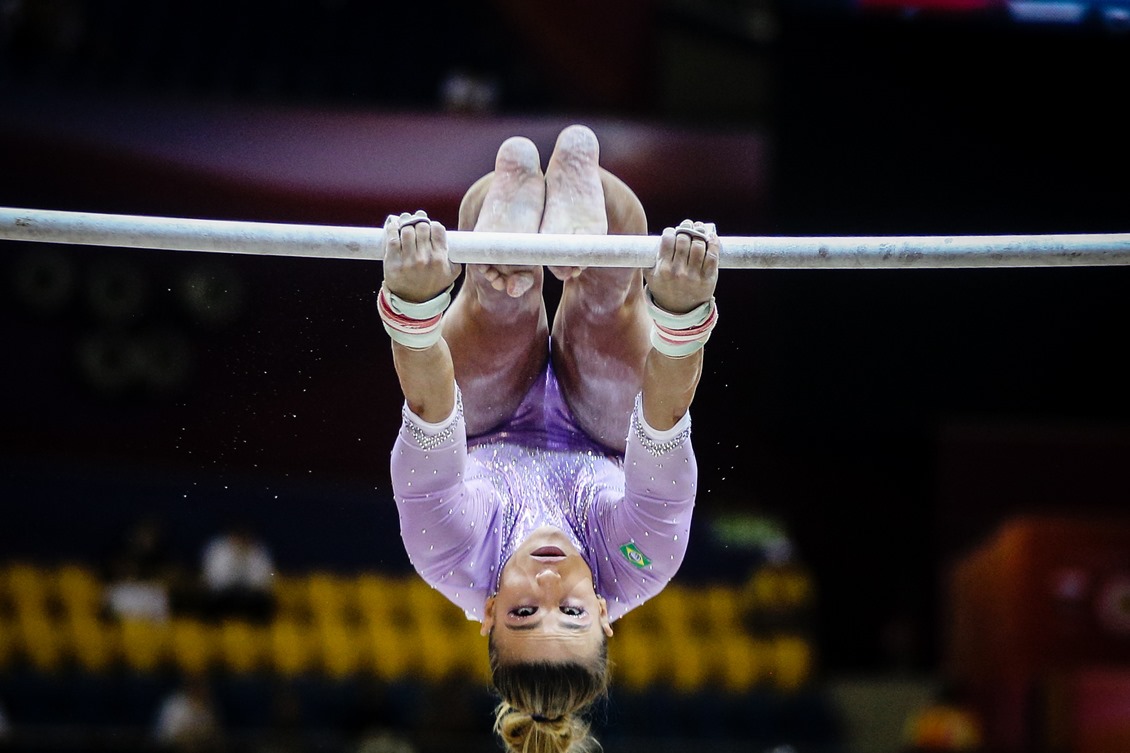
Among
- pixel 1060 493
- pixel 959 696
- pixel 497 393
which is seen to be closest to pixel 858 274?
pixel 1060 493

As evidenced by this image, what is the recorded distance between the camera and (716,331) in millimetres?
5586

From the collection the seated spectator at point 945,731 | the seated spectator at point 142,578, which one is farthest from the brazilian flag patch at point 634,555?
the seated spectator at point 142,578

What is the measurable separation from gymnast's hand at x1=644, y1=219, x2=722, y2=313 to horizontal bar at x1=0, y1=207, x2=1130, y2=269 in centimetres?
6

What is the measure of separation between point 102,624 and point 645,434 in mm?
5836

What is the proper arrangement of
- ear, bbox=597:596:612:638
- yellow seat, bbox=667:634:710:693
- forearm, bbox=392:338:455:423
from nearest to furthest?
forearm, bbox=392:338:455:423 < ear, bbox=597:596:612:638 < yellow seat, bbox=667:634:710:693

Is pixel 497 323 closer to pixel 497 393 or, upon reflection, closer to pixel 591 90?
pixel 497 393

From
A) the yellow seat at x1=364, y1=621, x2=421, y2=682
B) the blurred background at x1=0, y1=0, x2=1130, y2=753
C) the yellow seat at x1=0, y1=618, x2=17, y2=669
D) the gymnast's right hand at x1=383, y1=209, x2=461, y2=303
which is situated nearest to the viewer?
the gymnast's right hand at x1=383, y1=209, x2=461, y2=303

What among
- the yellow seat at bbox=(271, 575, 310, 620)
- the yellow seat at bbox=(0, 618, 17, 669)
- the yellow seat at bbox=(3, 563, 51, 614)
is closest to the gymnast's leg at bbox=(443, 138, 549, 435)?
the yellow seat at bbox=(271, 575, 310, 620)

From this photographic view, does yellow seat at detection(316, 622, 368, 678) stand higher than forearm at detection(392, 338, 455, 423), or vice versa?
forearm at detection(392, 338, 455, 423)

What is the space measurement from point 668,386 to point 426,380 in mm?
530

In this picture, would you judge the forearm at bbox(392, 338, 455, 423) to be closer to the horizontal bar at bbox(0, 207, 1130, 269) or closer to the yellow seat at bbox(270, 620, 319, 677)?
the horizontal bar at bbox(0, 207, 1130, 269)

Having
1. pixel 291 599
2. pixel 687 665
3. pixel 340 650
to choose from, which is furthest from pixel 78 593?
pixel 687 665

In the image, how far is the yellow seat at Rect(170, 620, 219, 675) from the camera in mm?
7598

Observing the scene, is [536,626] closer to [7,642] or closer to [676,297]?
[676,297]
